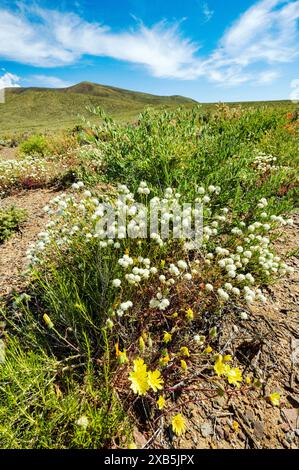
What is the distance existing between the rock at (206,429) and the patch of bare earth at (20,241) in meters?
1.85

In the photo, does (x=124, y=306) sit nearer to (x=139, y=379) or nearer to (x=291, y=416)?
(x=139, y=379)

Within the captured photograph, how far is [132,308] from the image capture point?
2266mm

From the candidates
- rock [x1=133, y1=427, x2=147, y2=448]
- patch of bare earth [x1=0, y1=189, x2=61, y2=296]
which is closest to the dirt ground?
rock [x1=133, y1=427, x2=147, y2=448]

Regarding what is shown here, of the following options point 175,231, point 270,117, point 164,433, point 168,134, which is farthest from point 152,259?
point 270,117

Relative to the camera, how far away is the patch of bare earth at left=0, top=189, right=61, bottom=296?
3.21 m

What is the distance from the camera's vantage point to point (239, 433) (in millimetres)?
1864

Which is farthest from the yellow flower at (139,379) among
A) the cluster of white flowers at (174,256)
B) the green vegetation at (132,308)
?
the cluster of white flowers at (174,256)

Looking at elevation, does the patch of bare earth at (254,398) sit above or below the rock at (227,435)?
above

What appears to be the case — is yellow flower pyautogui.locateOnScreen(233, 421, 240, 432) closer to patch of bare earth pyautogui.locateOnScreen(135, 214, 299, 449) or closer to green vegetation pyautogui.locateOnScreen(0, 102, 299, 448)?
patch of bare earth pyautogui.locateOnScreen(135, 214, 299, 449)

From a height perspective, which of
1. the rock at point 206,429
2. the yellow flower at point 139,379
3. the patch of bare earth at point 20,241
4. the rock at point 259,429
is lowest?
the rock at point 206,429

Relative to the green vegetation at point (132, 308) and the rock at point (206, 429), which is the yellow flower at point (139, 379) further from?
the rock at point (206, 429)

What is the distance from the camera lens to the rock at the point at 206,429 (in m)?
1.85

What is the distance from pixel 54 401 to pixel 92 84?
584 feet

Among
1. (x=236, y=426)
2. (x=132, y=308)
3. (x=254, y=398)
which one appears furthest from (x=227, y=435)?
(x=132, y=308)
